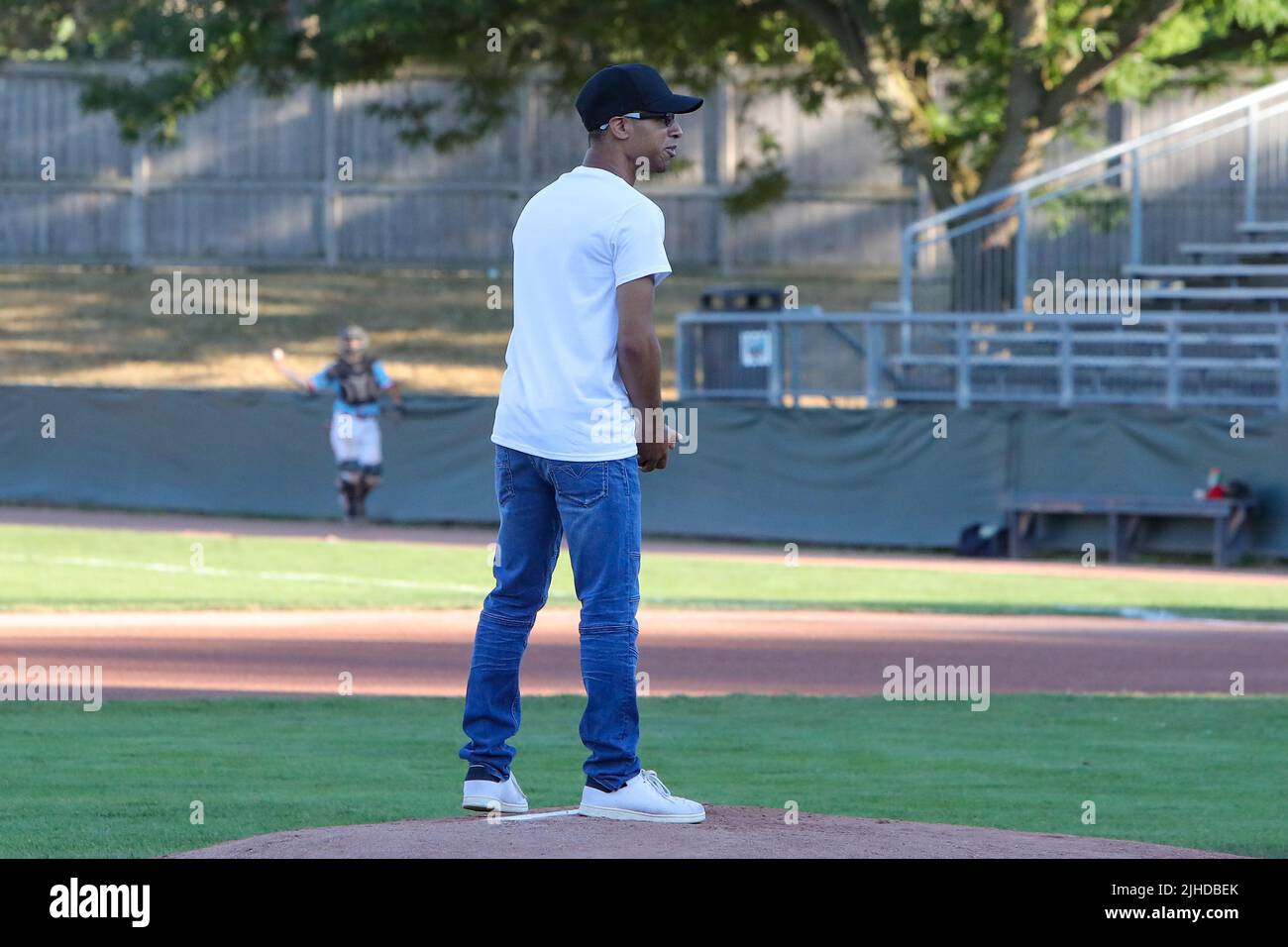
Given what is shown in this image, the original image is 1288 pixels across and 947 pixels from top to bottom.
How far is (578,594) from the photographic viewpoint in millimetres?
5922

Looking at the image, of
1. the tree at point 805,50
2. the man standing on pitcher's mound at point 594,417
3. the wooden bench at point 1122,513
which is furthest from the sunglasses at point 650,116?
the tree at point 805,50

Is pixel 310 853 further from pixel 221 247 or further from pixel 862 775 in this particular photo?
pixel 221 247

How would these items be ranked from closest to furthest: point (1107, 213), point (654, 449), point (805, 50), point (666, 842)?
point (666, 842)
point (654, 449)
point (1107, 213)
point (805, 50)

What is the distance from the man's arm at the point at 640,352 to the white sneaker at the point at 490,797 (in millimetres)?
1125

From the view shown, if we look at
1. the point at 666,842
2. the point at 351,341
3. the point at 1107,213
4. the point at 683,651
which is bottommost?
the point at 683,651

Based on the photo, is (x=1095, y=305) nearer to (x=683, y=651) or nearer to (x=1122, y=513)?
(x=1122, y=513)

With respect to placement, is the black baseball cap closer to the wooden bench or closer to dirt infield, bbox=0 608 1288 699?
dirt infield, bbox=0 608 1288 699

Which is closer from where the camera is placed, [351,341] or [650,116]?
[650,116]

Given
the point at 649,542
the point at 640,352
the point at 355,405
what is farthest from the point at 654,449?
the point at 355,405

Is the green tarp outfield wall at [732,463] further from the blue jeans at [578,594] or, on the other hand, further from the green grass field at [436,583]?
the blue jeans at [578,594]

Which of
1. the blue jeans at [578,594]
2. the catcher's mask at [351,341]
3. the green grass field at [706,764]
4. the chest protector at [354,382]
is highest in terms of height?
the catcher's mask at [351,341]

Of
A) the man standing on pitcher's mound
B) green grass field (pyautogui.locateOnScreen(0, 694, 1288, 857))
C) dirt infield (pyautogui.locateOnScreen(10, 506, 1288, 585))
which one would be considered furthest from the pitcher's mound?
dirt infield (pyautogui.locateOnScreen(10, 506, 1288, 585))

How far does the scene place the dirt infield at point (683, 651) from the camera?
42.6 ft

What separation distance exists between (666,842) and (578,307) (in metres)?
1.54
